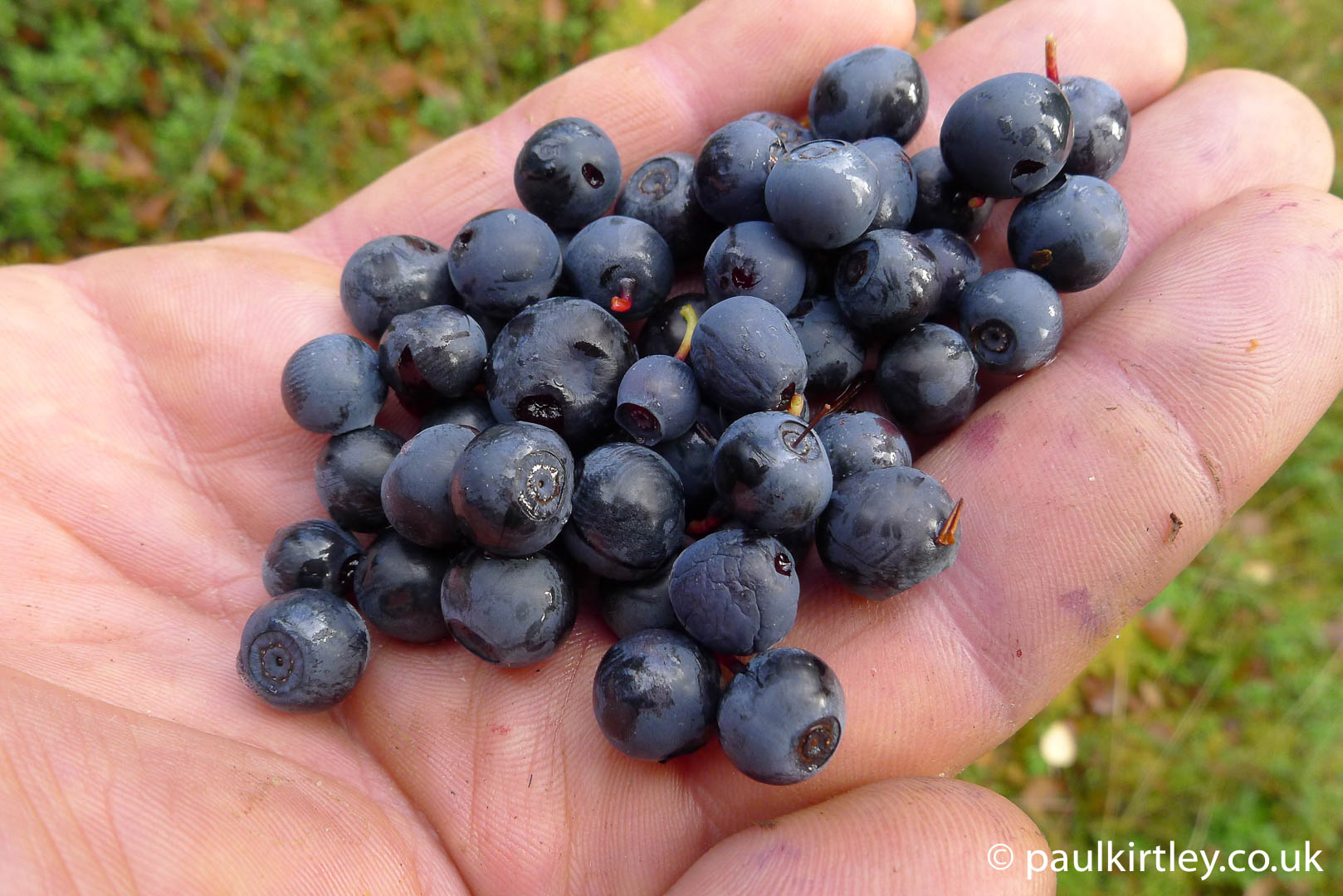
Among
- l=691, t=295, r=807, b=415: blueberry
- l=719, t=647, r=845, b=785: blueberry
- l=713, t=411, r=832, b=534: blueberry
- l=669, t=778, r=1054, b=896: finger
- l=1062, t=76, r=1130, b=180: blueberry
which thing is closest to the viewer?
l=669, t=778, r=1054, b=896: finger

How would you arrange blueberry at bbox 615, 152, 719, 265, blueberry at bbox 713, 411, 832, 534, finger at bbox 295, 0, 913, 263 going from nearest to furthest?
blueberry at bbox 713, 411, 832, 534 → blueberry at bbox 615, 152, 719, 265 → finger at bbox 295, 0, 913, 263

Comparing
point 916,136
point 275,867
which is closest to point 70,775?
point 275,867

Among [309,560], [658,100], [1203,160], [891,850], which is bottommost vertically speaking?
[891,850]

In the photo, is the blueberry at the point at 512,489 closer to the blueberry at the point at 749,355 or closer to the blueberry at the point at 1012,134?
the blueberry at the point at 749,355

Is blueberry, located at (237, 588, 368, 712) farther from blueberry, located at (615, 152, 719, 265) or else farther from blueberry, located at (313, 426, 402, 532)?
blueberry, located at (615, 152, 719, 265)

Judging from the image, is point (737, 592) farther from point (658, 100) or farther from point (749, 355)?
point (658, 100)

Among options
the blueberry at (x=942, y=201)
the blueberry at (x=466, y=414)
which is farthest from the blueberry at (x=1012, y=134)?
the blueberry at (x=466, y=414)

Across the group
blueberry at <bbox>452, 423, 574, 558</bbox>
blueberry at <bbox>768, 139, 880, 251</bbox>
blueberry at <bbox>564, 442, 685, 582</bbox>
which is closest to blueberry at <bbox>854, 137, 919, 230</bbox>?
blueberry at <bbox>768, 139, 880, 251</bbox>

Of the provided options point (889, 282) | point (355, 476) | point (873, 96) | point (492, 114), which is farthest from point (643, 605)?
point (492, 114)
